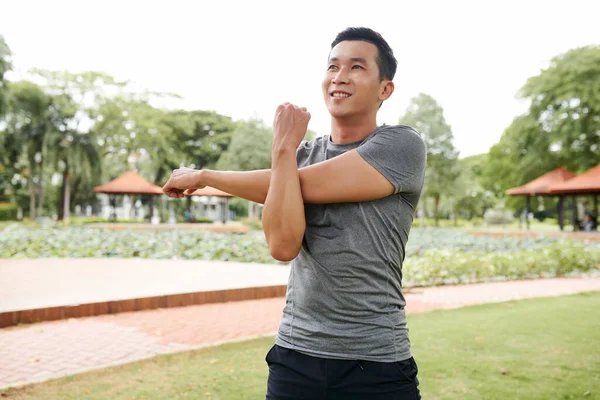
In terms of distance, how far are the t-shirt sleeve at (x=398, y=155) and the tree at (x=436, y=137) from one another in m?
33.3

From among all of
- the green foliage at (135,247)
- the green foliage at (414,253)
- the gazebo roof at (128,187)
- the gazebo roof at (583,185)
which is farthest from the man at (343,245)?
the gazebo roof at (128,187)

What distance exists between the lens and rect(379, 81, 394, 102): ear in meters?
1.63

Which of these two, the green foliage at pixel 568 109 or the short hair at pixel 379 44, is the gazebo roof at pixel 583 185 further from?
the short hair at pixel 379 44

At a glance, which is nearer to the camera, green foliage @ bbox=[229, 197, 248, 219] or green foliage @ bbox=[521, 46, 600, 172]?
green foliage @ bbox=[521, 46, 600, 172]

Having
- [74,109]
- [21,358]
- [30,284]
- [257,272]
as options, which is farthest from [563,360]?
[74,109]

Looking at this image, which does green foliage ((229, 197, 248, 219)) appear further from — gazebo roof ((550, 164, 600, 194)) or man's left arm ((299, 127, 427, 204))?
man's left arm ((299, 127, 427, 204))

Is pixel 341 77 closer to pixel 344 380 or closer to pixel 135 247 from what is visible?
pixel 344 380

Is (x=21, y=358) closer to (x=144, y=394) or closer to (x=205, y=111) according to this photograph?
(x=144, y=394)

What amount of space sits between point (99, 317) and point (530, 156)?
2550cm

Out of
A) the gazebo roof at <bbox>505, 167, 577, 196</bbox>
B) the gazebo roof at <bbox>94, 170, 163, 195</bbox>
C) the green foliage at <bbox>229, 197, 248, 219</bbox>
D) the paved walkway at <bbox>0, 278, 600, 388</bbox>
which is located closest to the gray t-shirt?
the paved walkway at <bbox>0, 278, 600, 388</bbox>

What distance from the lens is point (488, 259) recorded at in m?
10.8

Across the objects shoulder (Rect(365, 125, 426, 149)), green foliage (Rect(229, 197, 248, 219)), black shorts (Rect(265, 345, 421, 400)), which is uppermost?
green foliage (Rect(229, 197, 248, 219))

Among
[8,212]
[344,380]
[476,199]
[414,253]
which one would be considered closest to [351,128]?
[344,380]

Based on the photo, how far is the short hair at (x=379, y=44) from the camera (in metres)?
1.59
